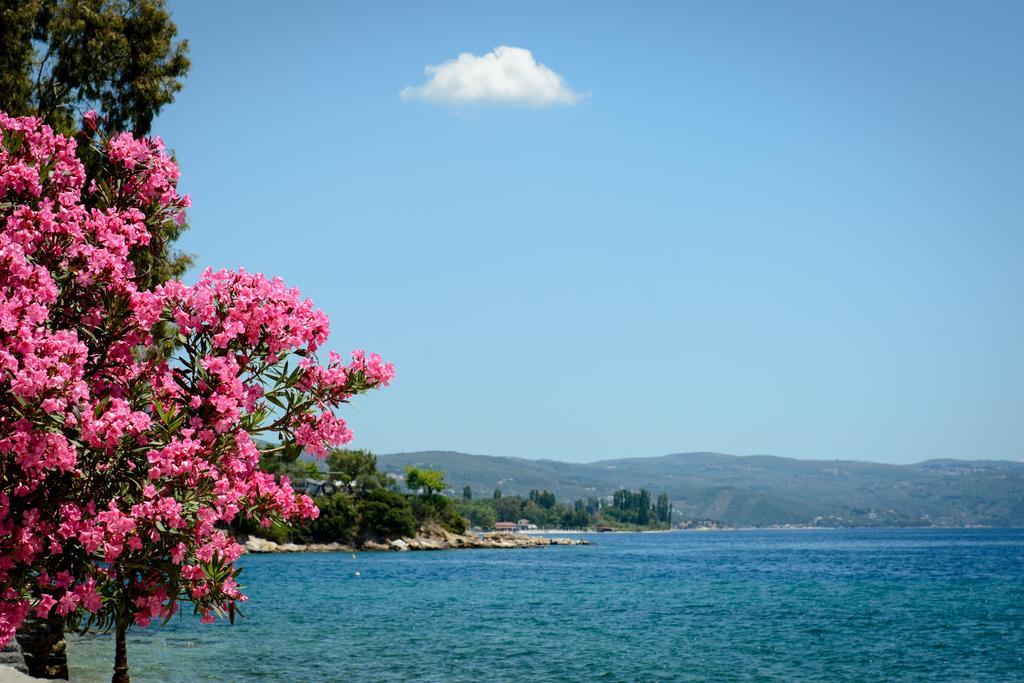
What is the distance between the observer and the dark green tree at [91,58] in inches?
1012

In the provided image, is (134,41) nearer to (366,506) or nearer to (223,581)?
(223,581)

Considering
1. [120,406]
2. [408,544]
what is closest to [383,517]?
[408,544]

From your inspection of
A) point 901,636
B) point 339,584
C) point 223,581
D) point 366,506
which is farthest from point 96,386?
point 366,506

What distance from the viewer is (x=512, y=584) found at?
81438mm

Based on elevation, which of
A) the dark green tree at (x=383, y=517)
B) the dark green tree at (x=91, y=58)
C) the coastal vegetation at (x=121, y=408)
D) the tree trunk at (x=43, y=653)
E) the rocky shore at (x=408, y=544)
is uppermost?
the dark green tree at (x=91, y=58)

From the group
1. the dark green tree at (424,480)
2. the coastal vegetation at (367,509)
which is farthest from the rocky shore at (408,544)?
the dark green tree at (424,480)

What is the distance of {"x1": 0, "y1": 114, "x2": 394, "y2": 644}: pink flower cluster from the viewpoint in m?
8.98

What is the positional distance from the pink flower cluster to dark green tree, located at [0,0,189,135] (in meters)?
16.8

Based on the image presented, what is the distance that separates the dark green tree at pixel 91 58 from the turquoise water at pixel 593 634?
51.6 feet

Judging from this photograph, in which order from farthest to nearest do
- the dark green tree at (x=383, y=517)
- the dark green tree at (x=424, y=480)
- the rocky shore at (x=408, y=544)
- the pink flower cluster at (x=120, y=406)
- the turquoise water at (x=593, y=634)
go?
the dark green tree at (x=424, y=480) → the dark green tree at (x=383, y=517) → the rocky shore at (x=408, y=544) → the turquoise water at (x=593, y=634) → the pink flower cluster at (x=120, y=406)

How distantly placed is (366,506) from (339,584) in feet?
271

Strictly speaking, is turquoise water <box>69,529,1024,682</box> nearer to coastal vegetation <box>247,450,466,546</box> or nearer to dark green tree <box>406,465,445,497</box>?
coastal vegetation <box>247,450,466,546</box>

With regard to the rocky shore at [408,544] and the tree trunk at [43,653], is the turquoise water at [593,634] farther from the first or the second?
the rocky shore at [408,544]

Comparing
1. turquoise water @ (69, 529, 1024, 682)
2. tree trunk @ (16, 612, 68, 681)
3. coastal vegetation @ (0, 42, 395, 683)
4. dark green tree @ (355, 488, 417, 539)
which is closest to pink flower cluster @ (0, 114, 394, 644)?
coastal vegetation @ (0, 42, 395, 683)
